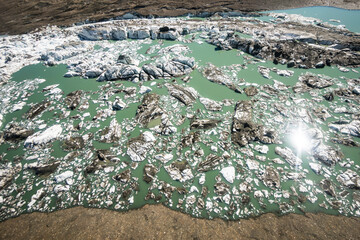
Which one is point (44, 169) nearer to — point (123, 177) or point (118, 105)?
point (123, 177)

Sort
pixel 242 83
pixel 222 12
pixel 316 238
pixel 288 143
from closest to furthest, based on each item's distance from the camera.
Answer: pixel 316 238 → pixel 288 143 → pixel 242 83 → pixel 222 12

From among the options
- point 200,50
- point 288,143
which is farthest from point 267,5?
point 288,143

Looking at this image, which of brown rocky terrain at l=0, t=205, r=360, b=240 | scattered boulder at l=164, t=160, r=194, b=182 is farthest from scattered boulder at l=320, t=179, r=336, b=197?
scattered boulder at l=164, t=160, r=194, b=182

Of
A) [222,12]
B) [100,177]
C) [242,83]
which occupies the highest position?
[222,12]

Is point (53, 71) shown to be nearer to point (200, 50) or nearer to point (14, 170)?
point (14, 170)

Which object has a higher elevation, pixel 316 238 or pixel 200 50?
pixel 200 50
